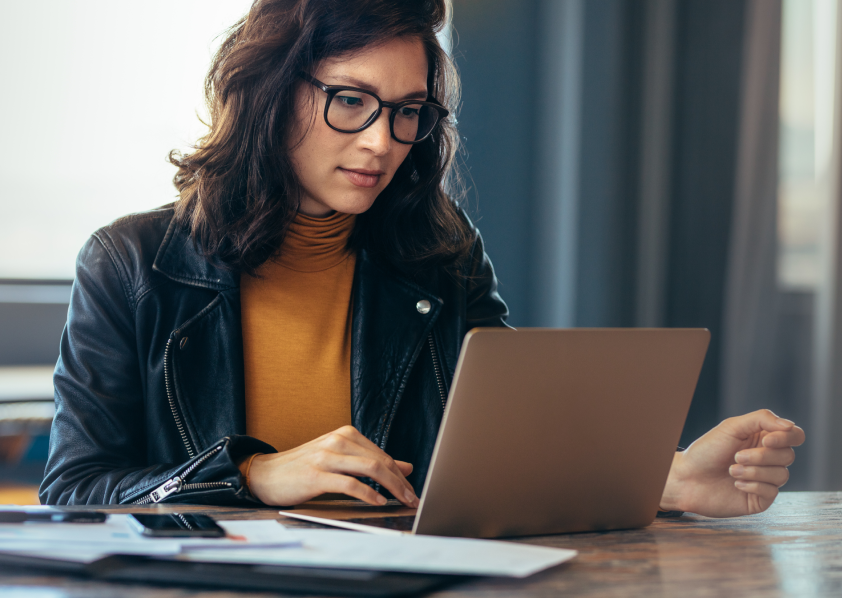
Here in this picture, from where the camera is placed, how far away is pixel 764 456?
89cm

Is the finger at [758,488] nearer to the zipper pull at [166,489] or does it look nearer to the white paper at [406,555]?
the white paper at [406,555]

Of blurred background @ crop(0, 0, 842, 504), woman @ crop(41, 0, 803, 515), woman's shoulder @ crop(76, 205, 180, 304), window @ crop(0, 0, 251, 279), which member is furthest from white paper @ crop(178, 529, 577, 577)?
window @ crop(0, 0, 251, 279)

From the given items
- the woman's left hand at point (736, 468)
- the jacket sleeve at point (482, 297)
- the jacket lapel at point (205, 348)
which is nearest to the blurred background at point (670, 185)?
the jacket sleeve at point (482, 297)

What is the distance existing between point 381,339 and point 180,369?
35 cm

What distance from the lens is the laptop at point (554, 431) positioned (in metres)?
0.68

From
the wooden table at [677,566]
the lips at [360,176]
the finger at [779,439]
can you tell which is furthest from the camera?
the lips at [360,176]

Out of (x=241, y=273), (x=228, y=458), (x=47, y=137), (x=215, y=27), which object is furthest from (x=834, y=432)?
(x=47, y=137)

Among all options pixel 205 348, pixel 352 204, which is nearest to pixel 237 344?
pixel 205 348

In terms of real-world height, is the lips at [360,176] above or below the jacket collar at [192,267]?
above

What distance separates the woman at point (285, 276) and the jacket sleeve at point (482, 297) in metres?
0.02

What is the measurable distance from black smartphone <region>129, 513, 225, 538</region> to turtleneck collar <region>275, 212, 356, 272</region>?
69cm

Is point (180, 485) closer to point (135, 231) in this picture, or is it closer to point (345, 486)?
point (345, 486)

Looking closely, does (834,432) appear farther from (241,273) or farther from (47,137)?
(47,137)

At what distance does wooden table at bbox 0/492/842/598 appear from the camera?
578 mm
